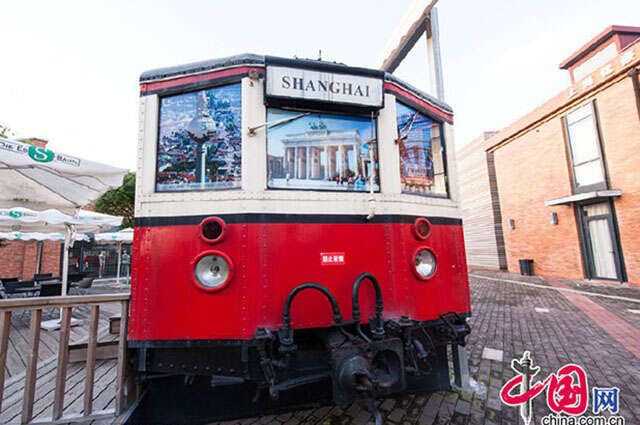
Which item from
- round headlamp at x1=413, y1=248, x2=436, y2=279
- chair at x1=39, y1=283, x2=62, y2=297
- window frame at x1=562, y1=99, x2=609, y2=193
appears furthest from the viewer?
window frame at x1=562, y1=99, x2=609, y2=193

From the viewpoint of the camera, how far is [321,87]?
2.36m

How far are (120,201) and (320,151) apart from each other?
17.5 meters

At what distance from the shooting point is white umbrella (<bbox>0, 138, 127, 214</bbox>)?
330 cm

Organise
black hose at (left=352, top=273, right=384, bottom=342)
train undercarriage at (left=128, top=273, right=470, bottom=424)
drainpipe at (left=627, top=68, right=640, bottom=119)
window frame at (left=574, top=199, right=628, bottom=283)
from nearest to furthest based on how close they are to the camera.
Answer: train undercarriage at (left=128, top=273, right=470, bottom=424) < black hose at (left=352, top=273, right=384, bottom=342) < drainpipe at (left=627, top=68, right=640, bottom=119) < window frame at (left=574, top=199, right=628, bottom=283)

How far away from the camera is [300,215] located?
90.0 inches

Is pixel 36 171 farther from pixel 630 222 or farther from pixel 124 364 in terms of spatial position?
pixel 630 222

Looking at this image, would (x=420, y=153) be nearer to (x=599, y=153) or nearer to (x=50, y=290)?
(x=50, y=290)

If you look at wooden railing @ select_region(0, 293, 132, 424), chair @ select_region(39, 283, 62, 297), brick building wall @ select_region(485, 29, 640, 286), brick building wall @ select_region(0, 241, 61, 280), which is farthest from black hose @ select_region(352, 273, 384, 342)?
brick building wall @ select_region(0, 241, 61, 280)

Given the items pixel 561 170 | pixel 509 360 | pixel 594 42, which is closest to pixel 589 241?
pixel 561 170

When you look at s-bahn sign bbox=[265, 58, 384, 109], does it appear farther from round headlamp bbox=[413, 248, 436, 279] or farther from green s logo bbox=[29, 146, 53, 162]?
green s logo bbox=[29, 146, 53, 162]

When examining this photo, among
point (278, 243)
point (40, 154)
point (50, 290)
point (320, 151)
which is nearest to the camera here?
point (278, 243)

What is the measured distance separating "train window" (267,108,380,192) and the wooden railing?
1816 millimetres

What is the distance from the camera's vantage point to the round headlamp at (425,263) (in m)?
2.55

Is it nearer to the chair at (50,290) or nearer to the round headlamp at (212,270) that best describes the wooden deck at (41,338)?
the chair at (50,290)
